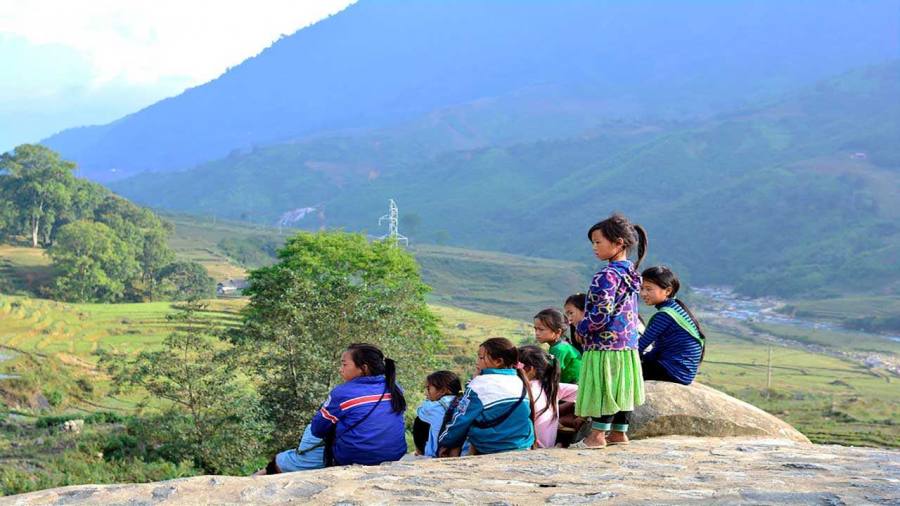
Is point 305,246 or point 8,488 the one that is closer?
point 8,488

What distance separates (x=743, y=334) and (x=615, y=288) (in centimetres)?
10661

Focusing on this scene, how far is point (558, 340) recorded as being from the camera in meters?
9.59

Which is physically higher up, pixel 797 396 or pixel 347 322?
pixel 347 322

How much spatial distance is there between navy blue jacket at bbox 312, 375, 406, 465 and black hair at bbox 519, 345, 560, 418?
1.56 metres

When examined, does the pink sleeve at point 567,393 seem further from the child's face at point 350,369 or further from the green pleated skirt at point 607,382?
the child's face at point 350,369

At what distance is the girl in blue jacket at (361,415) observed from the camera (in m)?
7.86

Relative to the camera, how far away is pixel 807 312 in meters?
120

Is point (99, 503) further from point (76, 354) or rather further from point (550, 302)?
point (550, 302)

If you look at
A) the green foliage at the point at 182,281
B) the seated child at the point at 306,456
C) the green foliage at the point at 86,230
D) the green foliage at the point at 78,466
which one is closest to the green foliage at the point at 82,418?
the green foliage at the point at 78,466

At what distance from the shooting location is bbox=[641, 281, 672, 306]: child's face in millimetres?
8891

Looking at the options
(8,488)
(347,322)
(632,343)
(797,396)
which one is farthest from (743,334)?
(632,343)

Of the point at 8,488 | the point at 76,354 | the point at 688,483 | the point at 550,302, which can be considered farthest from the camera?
the point at 550,302

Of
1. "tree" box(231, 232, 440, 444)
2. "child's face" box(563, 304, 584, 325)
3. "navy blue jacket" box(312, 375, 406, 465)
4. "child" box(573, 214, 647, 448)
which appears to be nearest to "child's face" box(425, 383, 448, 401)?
"navy blue jacket" box(312, 375, 406, 465)

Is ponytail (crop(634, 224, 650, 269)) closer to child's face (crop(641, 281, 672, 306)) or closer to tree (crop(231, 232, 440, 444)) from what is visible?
child's face (crop(641, 281, 672, 306))
